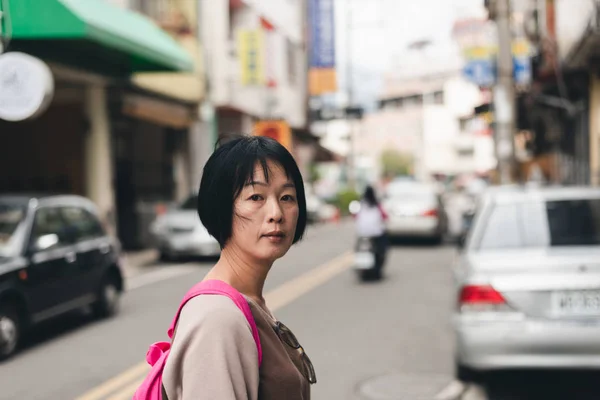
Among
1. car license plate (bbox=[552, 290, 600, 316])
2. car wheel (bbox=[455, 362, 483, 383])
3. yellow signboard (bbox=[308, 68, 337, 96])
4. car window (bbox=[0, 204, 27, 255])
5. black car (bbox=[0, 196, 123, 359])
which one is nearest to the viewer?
car license plate (bbox=[552, 290, 600, 316])

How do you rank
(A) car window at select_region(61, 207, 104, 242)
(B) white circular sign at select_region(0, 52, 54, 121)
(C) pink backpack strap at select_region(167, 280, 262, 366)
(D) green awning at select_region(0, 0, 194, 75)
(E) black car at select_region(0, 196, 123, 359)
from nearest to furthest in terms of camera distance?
1. (C) pink backpack strap at select_region(167, 280, 262, 366)
2. (B) white circular sign at select_region(0, 52, 54, 121)
3. (E) black car at select_region(0, 196, 123, 359)
4. (A) car window at select_region(61, 207, 104, 242)
5. (D) green awning at select_region(0, 0, 194, 75)

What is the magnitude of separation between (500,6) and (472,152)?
247 feet

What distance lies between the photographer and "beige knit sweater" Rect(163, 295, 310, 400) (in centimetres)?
168

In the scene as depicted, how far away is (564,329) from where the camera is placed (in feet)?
18.0

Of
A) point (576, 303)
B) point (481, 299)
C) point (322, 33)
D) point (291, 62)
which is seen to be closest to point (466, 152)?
point (322, 33)

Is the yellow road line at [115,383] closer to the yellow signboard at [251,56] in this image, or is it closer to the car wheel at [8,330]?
the car wheel at [8,330]

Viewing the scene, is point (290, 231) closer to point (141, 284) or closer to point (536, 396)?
point (536, 396)

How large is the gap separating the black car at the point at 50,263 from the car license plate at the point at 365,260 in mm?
4470

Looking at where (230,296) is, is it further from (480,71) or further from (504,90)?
(480,71)

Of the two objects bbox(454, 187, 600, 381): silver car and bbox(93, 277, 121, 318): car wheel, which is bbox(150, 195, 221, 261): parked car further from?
bbox(454, 187, 600, 381): silver car

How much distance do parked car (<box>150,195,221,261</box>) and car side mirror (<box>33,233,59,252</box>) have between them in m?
7.91

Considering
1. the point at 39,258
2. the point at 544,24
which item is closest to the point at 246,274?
the point at 39,258

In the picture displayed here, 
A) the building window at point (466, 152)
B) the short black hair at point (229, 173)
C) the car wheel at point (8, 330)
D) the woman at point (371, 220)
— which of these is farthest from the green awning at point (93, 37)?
the building window at point (466, 152)

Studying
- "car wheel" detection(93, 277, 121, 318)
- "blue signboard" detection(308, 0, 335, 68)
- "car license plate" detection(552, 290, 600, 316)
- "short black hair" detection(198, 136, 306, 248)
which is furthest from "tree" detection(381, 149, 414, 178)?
"short black hair" detection(198, 136, 306, 248)
